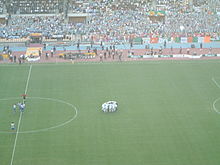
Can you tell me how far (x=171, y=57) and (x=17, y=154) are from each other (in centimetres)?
3210

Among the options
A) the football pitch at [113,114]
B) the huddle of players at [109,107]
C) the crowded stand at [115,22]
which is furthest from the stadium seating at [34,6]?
the huddle of players at [109,107]

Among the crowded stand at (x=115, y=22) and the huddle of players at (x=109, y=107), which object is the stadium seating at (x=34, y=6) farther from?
the huddle of players at (x=109, y=107)

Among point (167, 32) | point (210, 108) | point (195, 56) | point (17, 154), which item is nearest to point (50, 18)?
point (167, 32)

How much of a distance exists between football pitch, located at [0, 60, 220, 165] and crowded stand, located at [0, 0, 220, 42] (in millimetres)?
13578

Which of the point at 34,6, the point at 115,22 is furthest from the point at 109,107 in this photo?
the point at 34,6

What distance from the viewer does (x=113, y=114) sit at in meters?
45.7

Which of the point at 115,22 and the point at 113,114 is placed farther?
the point at 115,22

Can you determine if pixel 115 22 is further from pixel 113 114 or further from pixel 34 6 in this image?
pixel 113 114

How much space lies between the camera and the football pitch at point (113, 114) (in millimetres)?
37812

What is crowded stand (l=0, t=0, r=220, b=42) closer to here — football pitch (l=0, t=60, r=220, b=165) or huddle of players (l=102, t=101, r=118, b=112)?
football pitch (l=0, t=60, r=220, b=165)

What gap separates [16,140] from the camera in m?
40.4

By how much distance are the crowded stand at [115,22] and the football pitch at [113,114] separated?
535 inches

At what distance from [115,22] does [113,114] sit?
110ft

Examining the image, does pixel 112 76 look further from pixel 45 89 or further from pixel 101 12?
pixel 101 12
